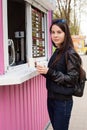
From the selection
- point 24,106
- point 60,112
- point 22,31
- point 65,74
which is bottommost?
point 24,106

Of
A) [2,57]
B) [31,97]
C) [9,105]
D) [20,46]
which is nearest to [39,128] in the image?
[31,97]

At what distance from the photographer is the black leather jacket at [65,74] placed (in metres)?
3.16

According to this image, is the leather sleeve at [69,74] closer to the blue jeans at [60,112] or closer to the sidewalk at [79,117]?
the blue jeans at [60,112]

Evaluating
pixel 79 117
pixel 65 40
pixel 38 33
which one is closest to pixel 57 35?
pixel 65 40

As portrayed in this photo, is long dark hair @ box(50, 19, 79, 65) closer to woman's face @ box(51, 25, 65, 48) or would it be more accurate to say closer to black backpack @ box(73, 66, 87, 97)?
woman's face @ box(51, 25, 65, 48)

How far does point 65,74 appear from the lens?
3.21 m

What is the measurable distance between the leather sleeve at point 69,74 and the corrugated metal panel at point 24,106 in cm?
54

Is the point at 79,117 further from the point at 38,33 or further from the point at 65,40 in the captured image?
the point at 65,40

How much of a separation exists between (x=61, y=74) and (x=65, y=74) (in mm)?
64

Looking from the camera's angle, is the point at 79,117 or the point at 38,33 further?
the point at 79,117

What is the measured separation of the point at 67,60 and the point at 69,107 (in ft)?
1.50

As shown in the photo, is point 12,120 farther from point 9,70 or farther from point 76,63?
point 76,63

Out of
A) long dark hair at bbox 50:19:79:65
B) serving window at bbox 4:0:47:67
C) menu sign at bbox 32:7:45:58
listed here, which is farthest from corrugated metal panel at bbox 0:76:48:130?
long dark hair at bbox 50:19:79:65

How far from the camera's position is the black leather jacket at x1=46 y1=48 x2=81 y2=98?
3.16m
